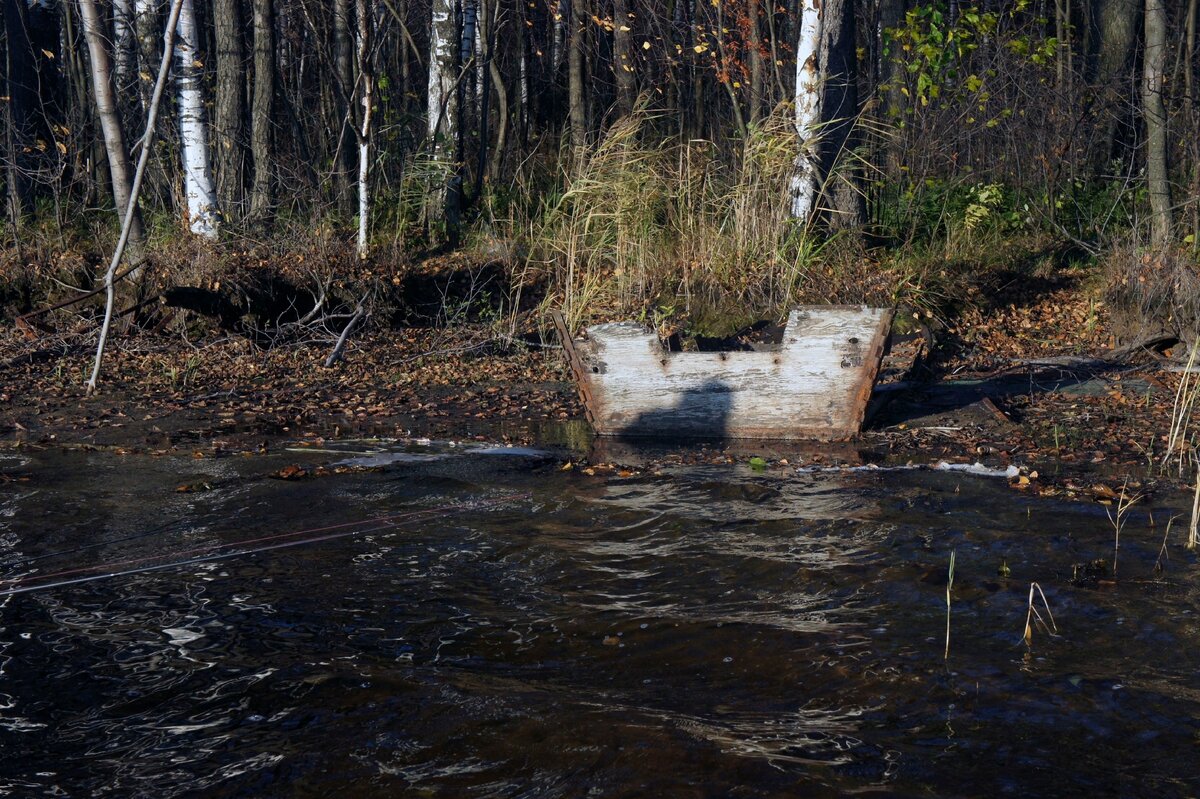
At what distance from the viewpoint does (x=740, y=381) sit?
6777mm

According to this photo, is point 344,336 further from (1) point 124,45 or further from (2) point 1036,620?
(2) point 1036,620

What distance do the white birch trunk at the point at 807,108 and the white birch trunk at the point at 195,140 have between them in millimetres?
5420

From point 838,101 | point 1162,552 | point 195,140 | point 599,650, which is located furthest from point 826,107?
point 599,650

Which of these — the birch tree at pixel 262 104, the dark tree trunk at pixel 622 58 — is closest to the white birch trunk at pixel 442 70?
the birch tree at pixel 262 104

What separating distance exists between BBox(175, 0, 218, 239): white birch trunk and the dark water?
17.4 ft

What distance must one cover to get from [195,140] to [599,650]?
27.3 feet

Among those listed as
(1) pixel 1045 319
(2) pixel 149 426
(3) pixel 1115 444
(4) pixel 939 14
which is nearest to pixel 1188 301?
(1) pixel 1045 319

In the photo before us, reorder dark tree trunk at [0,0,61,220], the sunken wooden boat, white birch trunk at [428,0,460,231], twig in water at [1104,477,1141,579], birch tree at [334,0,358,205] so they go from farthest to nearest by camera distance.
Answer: white birch trunk at [428,0,460,231] < dark tree trunk at [0,0,61,220] < birch tree at [334,0,358,205] < the sunken wooden boat < twig in water at [1104,477,1141,579]

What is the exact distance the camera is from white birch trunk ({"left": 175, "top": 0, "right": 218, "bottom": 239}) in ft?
33.8

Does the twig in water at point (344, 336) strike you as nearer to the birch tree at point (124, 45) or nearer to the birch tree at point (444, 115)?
the birch tree at point (444, 115)

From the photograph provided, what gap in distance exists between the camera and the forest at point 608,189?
909 centimetres

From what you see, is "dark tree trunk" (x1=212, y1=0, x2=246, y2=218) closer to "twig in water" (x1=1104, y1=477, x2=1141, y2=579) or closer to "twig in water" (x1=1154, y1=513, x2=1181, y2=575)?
"twig in water" (x1=1104, y1=477, x2=1141, y2=579)

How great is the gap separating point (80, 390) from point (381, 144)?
285 inches

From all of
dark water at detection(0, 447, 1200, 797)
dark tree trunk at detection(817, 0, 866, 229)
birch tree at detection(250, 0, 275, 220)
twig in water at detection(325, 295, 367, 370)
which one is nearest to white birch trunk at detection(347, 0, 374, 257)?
twig in water at detection(325, 295, 367, 370)
